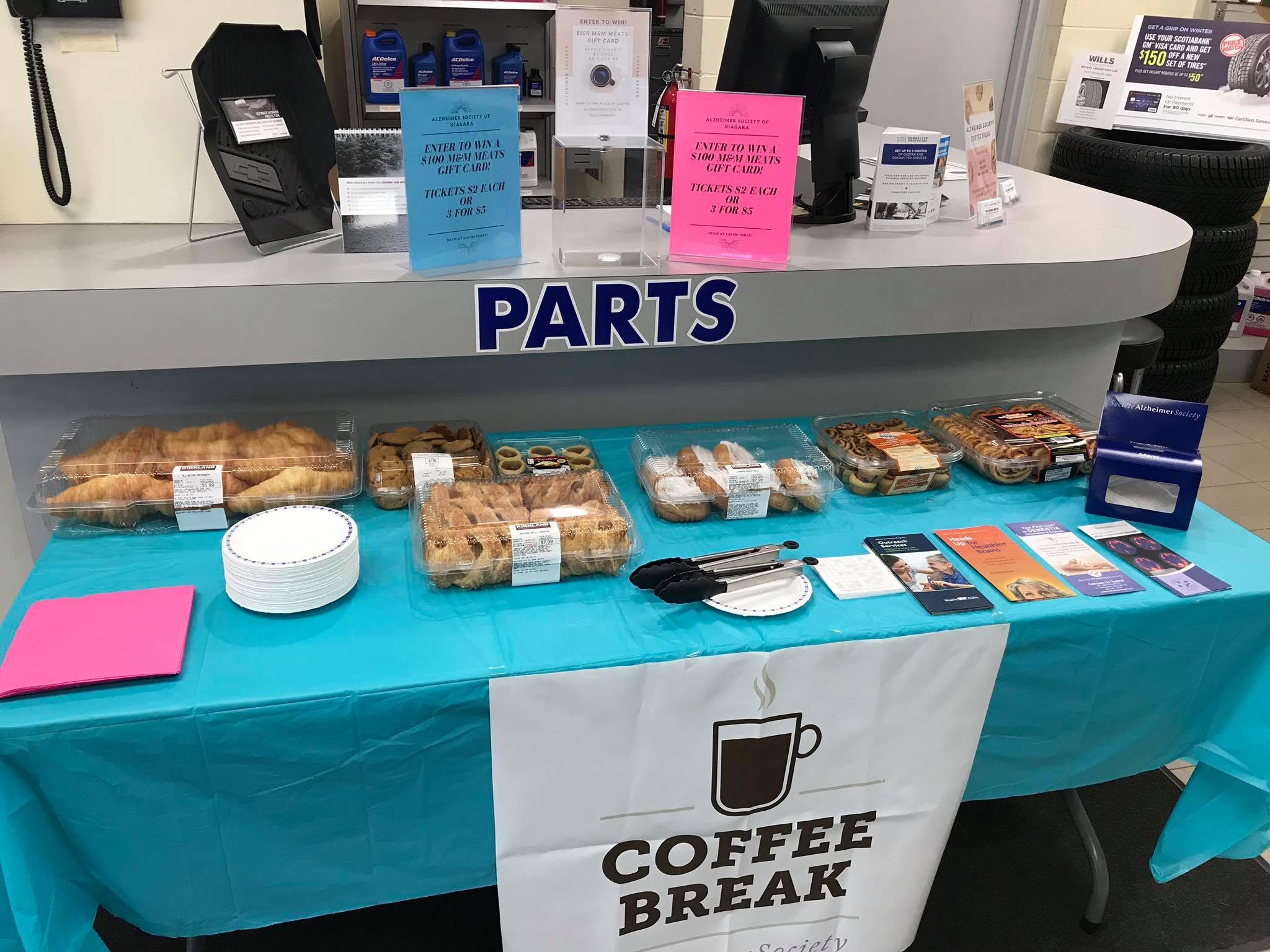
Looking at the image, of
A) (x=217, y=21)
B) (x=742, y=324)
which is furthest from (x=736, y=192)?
(x=217, y=21)

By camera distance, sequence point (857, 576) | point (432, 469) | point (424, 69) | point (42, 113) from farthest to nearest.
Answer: point (424, 69) → point (42, 113) → point (432, 469) → point (857, 576)

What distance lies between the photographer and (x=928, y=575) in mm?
1524

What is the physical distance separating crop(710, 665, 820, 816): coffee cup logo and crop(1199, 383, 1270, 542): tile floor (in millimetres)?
2841

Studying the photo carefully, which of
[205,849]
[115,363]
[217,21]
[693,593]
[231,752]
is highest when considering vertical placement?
[217,21]

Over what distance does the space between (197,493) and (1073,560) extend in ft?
4.87

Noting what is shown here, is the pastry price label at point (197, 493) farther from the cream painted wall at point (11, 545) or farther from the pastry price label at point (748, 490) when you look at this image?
the pastry price label at point (748, 490)

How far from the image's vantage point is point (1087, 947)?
1846mm

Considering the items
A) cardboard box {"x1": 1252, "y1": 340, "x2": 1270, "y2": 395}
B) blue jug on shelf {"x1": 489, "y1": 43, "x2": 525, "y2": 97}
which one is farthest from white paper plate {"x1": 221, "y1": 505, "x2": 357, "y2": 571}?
cardboard box {"x1": 1252, "y1": 340, "x2": 1270, "y2": 395}

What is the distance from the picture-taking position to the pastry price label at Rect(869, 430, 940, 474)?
1.75m

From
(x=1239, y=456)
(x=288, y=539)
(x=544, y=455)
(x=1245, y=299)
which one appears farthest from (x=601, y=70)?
(x=1245, y=299)

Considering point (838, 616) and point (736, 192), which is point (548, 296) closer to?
point (736, 192)

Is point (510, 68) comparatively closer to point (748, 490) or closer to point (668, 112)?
point (668, 112)

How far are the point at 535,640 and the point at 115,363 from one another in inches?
32.6

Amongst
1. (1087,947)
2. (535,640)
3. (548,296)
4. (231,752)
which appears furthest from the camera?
(1087,947)
